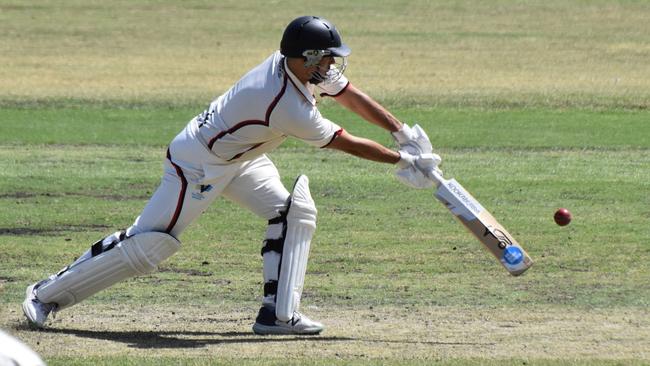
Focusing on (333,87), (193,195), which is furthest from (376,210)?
(193,195)

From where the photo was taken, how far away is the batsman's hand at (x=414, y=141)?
25.8ft

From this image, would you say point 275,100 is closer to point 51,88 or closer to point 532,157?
point 532,157

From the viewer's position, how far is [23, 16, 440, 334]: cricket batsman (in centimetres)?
757

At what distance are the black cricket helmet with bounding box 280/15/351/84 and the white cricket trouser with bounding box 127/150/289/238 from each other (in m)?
0.74

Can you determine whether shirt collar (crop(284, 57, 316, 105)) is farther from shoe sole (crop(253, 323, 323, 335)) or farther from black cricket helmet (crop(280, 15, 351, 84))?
shoe sole (crop(253, 323, 323, 335))

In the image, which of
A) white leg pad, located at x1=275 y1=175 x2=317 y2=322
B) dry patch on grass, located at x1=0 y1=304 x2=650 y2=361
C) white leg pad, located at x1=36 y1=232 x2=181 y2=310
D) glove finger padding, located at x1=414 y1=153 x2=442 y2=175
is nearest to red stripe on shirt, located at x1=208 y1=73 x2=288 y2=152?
white leg pad, located at x1=275 y1=175 x2=317 y2=322

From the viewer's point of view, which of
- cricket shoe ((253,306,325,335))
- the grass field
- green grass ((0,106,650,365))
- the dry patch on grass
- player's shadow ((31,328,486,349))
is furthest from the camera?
green grass ((0,106,650,365))

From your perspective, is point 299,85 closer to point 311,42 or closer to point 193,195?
point 311,42

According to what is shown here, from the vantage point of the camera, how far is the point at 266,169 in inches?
321

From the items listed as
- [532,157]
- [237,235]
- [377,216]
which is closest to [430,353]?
[237,235]

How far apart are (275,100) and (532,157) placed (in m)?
9.12

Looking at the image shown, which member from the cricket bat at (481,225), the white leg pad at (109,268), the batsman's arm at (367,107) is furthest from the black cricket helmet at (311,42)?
the white leg pad at (109,268)

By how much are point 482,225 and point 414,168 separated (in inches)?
20.7

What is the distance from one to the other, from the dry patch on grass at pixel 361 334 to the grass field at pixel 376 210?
24 mm
